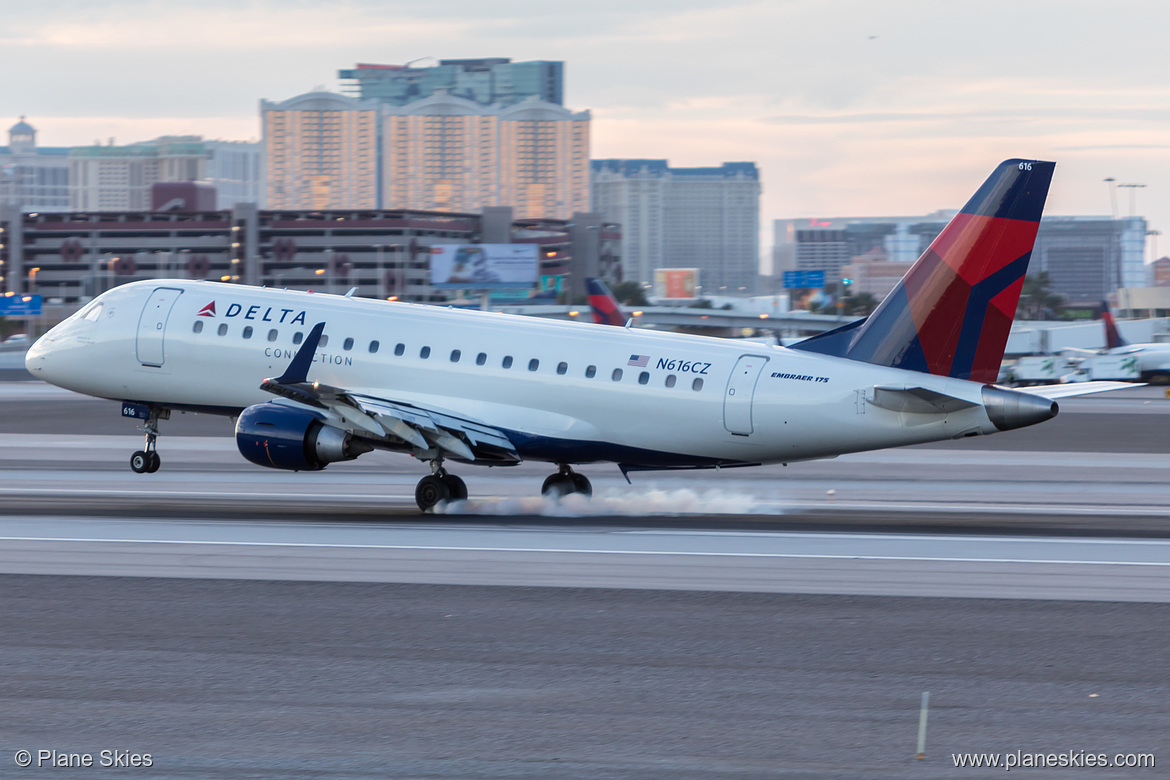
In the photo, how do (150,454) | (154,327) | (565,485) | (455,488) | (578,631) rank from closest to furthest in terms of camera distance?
(578,631)
(455,488)
(565,485)
(150,454)
(154,327)

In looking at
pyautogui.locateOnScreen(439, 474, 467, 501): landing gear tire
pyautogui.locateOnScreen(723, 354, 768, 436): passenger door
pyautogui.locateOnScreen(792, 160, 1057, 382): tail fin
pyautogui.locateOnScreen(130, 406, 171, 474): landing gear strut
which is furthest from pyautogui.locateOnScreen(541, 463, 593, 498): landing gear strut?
pyautogui.locateOnScreen(130, 406, 171, 474): landing gear strut

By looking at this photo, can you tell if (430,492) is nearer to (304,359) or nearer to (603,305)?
(304,359)

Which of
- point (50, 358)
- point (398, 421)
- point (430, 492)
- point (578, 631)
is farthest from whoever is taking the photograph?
point (50, 358)

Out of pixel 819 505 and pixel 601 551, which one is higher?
pixel 601 551

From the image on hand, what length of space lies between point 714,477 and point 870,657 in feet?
68.0

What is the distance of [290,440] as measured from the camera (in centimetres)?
2505

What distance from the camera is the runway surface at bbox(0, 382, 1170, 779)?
11.0m

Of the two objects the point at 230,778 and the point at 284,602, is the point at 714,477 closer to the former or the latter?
the point at 284,602

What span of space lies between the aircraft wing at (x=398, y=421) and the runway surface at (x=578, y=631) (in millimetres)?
1313

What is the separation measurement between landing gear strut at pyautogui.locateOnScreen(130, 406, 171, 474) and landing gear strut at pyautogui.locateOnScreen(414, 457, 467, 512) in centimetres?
608

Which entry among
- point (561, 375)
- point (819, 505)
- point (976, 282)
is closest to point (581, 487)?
point (561, 375)

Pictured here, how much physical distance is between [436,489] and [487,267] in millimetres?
143053

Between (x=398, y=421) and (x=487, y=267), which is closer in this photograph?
(x=398, y=421)

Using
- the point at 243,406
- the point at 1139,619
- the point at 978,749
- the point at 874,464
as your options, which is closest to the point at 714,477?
the point at 874,464
